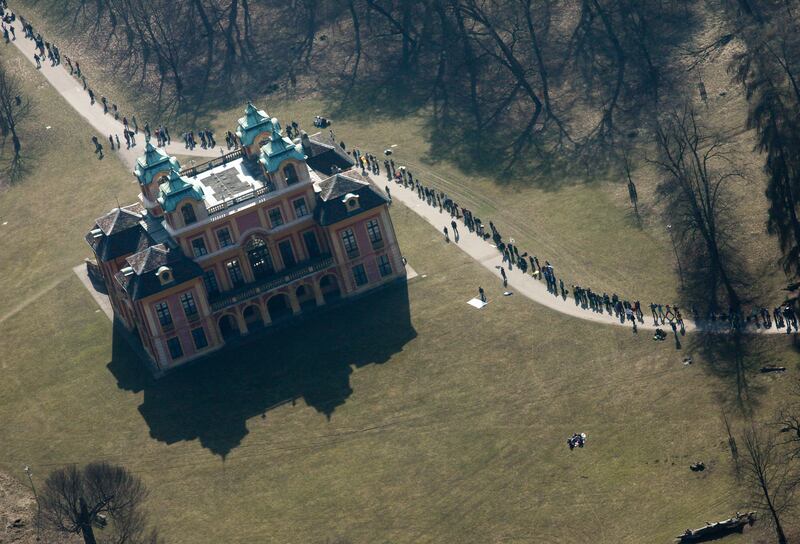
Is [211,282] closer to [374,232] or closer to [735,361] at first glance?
[374,232]

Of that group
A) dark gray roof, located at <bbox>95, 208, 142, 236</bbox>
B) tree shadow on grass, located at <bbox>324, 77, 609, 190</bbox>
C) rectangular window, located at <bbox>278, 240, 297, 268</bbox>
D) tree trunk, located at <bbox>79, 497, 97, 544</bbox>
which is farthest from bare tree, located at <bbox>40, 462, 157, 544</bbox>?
tree shadow on grass, located at <bbox>324, 77, 609, 190</bbox>

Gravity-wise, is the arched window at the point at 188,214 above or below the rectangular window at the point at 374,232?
above

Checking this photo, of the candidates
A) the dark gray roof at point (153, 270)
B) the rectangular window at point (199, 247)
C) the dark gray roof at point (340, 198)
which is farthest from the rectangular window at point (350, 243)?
the dark gray roof at point (153, 270)

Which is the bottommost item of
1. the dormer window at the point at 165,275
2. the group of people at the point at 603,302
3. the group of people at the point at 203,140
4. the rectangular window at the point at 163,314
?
the group of people at the point at 603,302

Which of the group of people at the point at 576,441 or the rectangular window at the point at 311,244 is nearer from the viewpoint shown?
the group of people at the point at 576,441

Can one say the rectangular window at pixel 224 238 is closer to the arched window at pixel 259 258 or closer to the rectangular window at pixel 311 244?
the arched window at pixel 259 258

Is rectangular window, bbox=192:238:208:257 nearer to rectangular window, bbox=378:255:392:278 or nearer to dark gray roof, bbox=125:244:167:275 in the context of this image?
dark gray roof, bbox=125:244:167:275

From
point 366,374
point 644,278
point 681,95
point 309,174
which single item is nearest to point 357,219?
point 309,174

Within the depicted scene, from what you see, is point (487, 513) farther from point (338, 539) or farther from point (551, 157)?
point (551, 157)
